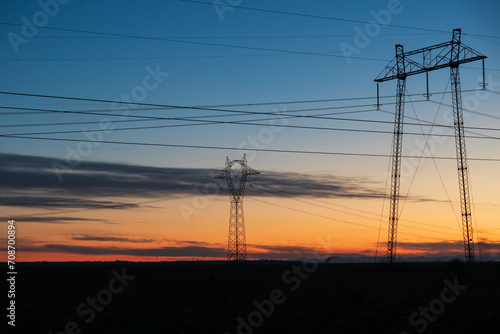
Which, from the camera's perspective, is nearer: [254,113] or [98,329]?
[98,329]

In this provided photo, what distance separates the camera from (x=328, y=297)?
140ft

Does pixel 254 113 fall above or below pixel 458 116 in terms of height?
below

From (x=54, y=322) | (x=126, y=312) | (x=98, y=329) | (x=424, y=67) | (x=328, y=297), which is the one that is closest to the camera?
(x=98, y=329)

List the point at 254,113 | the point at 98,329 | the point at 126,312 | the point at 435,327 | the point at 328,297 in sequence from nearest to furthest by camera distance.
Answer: the point at 435,327 → the point at 98,329 → the point at 126,312 → the point at 254,113 → the point at 328,297

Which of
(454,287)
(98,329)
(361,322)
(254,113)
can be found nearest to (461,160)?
(454,287)

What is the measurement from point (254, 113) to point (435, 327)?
17.9 m

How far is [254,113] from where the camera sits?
37875mm

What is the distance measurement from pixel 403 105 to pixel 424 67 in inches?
262

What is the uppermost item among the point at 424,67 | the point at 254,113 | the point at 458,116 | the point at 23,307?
the point at 424,67

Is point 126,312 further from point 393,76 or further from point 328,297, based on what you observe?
point 393,76

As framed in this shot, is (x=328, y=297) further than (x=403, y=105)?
No

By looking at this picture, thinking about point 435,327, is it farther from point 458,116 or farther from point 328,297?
point 458,116

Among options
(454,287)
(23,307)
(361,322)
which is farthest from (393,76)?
(23,307)

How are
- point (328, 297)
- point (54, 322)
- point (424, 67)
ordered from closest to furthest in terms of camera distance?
point (54, 322)
point (328, 297)
point (424, 67)
